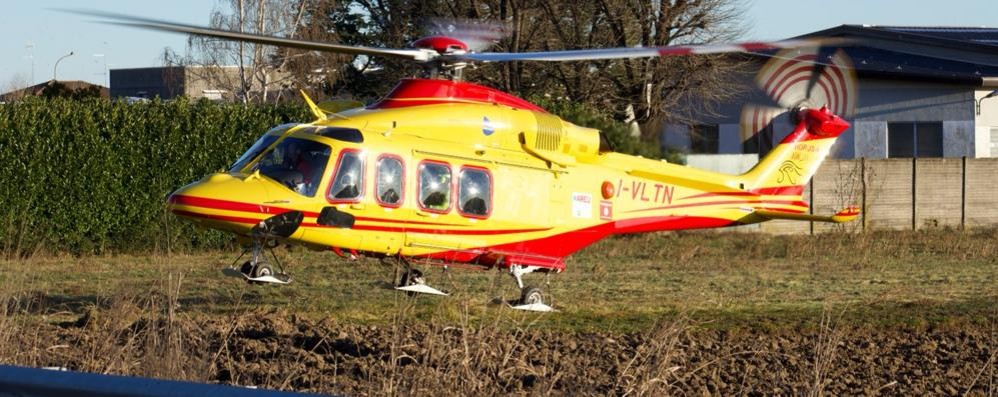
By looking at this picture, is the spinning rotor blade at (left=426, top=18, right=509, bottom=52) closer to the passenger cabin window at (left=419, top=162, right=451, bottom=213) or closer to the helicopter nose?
the passenger cabin window at (left=419, top=162, right=451, bottom=213)

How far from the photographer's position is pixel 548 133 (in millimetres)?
14820

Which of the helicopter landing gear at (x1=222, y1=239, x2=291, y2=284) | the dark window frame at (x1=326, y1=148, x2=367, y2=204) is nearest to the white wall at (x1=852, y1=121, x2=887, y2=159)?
the dark window frame at (x1=326, y1=148, x2=367, y2=204)

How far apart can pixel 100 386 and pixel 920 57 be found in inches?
1417

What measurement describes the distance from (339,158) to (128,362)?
5.59 m

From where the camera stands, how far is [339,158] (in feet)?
44.1

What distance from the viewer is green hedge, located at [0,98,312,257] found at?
21969mm

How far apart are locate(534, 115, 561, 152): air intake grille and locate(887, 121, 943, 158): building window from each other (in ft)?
79.3

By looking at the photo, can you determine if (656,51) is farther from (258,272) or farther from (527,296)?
(258,272)

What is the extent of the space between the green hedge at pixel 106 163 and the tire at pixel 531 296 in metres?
8.92

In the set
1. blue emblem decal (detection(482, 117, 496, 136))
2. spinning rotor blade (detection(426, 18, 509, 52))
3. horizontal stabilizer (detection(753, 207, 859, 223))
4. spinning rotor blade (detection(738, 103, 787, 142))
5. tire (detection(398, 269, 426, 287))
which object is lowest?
tire (detection(398, 269, 426, 287))

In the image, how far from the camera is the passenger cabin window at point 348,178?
13445 millimetres

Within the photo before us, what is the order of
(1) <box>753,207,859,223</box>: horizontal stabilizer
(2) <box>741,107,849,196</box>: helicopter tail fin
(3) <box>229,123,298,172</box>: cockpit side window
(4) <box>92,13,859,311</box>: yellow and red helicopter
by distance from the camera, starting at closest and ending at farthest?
1. (4) <box>92,13,859,311</box>: yellow and red helicopter
2. (3) <box>229,123,298,172</box>: cockpit side window
3. (1) <box>753,207,859,223</box>: horizontal stabilizer
4. (2) <box>741,107,849,196</box>: helicopter tail fin

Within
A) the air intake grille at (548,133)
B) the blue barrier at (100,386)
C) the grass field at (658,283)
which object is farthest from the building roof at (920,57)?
the blue barrier at (100,386)

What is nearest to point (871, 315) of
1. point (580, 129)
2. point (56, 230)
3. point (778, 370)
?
point (580, 129)
